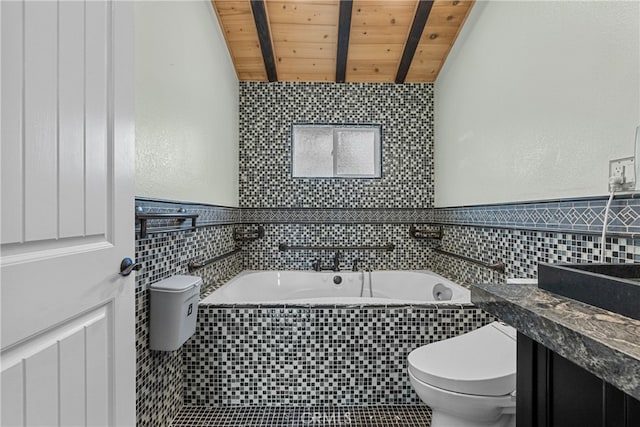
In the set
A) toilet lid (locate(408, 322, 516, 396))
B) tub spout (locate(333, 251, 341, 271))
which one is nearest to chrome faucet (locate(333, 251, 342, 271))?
tub spout (locate(333, 251, 341, 271))

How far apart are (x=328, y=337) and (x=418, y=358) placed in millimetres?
740

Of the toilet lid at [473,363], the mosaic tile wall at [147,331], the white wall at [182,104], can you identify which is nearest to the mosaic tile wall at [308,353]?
the mosaic tile wall at [147,331]

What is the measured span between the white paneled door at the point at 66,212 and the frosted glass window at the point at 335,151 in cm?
242

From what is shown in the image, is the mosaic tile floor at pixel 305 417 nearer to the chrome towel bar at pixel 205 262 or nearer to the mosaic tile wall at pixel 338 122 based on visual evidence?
the chrome towel bar at pixel 205 262

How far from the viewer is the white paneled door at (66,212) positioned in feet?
2.21

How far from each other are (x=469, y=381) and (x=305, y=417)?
1.10m

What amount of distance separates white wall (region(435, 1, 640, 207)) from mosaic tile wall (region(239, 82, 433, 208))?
0.56 metres

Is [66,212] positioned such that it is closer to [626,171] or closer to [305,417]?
[305,417]

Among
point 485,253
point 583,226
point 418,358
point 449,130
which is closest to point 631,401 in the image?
point 418,358

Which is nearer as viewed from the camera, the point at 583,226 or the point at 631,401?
the point at 631,401

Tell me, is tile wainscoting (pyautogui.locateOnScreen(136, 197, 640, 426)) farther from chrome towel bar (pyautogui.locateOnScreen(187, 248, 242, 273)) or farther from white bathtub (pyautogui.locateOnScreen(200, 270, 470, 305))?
white bathtub (pyautogui.locateOnScreen(200, 270, 470, 305))

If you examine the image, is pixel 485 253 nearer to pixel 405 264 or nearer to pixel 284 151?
pixel 405 264

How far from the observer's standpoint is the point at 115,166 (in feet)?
3.30

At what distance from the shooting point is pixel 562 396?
729 millimetres
